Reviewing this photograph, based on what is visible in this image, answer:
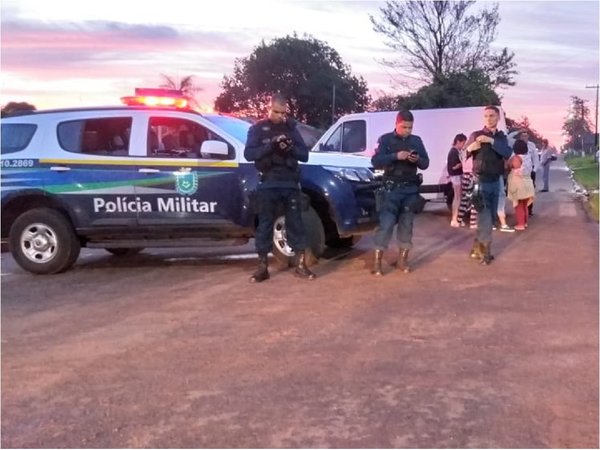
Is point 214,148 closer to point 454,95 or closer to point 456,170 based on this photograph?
point 456,170

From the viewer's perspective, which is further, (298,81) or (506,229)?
(298,81)

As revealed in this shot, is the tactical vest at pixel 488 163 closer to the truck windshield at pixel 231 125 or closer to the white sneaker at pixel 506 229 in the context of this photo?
the truck windshield at pixel 231 125

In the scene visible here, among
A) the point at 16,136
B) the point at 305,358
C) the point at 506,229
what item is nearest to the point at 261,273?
the point at 305,358

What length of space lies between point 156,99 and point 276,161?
233cm

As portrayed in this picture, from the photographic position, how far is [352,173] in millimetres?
10109

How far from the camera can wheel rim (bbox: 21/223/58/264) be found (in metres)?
10.0

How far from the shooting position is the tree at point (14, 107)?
35.6 ft

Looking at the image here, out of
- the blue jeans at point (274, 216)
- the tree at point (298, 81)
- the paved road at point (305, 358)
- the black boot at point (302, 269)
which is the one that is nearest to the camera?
the paved road at point (305, 358)

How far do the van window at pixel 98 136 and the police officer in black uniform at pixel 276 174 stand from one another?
1.91m

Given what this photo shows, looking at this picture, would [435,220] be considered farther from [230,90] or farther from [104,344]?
[230,90]

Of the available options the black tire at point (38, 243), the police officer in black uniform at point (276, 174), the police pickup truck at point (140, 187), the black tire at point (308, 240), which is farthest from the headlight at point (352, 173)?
the black tire at point (38, 243)

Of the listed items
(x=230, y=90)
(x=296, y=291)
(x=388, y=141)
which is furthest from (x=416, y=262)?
(x=230, y=90)

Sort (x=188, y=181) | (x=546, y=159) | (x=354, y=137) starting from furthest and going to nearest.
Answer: (x=546, y=159) < (x=354, y=137) < (x=188, y=181)

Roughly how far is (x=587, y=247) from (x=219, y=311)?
6231 mm
